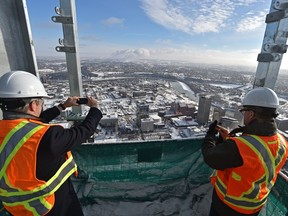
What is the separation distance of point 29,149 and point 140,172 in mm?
1990

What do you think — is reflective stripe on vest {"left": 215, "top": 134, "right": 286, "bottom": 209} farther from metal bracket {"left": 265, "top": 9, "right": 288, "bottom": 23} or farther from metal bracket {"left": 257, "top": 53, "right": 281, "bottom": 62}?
metal bracket {"left": 265, "top": 9, "right": 288, "bottom": 23}

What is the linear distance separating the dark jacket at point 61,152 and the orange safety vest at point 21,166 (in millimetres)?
41

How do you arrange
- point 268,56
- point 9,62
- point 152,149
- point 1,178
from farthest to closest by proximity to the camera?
point 152,149, point 268,56, point 9,62, point 1,178

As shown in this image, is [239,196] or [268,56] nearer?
[239,196]

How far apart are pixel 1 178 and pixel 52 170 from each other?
0.28 meters

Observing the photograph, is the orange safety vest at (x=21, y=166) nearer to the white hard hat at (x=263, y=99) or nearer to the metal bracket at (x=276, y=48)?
the white hard hat at (x=263, y=99)

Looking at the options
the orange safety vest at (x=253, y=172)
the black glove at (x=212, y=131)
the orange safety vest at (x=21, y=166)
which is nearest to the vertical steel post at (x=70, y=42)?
the orange safety vest at (x=21, y=166)

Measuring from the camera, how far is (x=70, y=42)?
2076 mm

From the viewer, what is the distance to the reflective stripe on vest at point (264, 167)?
127 cm

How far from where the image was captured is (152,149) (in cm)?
264

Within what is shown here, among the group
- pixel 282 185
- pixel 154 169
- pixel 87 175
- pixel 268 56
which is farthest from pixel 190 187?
pixel 268 56

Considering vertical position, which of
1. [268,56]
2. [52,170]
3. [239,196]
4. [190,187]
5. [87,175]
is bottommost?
[190,187]

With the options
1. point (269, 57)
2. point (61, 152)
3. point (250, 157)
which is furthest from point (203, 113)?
point (61, 152)

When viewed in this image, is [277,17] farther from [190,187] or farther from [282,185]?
[190,187]
